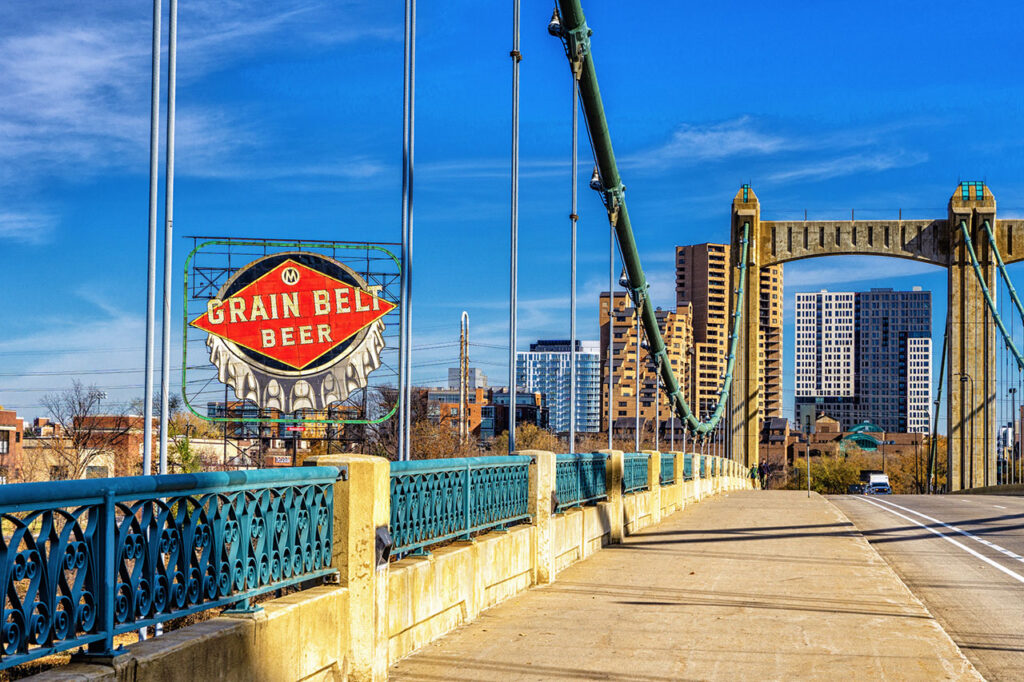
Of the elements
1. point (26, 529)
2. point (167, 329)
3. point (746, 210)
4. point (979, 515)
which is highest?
point (746, 210)

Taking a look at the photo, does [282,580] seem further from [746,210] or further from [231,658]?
[746,210]

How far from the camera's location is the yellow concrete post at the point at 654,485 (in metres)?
24.8

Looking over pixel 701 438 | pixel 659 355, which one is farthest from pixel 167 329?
pixel 701 438

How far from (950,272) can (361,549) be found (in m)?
71.7

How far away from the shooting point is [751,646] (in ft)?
31.3

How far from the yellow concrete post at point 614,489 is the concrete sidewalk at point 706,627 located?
1420 millimetres

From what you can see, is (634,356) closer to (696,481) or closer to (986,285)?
(986,285)

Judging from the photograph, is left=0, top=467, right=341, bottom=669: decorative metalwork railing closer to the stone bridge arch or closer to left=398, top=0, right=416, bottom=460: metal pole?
left=398, top=0, right=416, bottom=460: metal pole

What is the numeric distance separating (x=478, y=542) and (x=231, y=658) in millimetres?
5205

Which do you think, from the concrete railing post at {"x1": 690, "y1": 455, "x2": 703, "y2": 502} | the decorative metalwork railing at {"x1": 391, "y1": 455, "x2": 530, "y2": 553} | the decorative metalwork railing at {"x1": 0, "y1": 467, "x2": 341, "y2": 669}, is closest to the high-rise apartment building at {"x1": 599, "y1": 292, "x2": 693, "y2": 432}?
the concrete railing post at {"x1": 690, "y1": 455, "x2": 703, "y2": 502}

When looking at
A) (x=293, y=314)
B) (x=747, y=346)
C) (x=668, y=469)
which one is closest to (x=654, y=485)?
(x=668, y=469)

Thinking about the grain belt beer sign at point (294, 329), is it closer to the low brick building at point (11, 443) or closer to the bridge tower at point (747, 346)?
the bridge tower at point (747, 346)

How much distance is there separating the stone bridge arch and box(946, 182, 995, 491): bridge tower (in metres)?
0.06

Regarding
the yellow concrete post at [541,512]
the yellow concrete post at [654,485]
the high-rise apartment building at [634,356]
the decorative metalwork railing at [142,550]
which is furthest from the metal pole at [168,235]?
the high-rise apartment building at [634,356]
